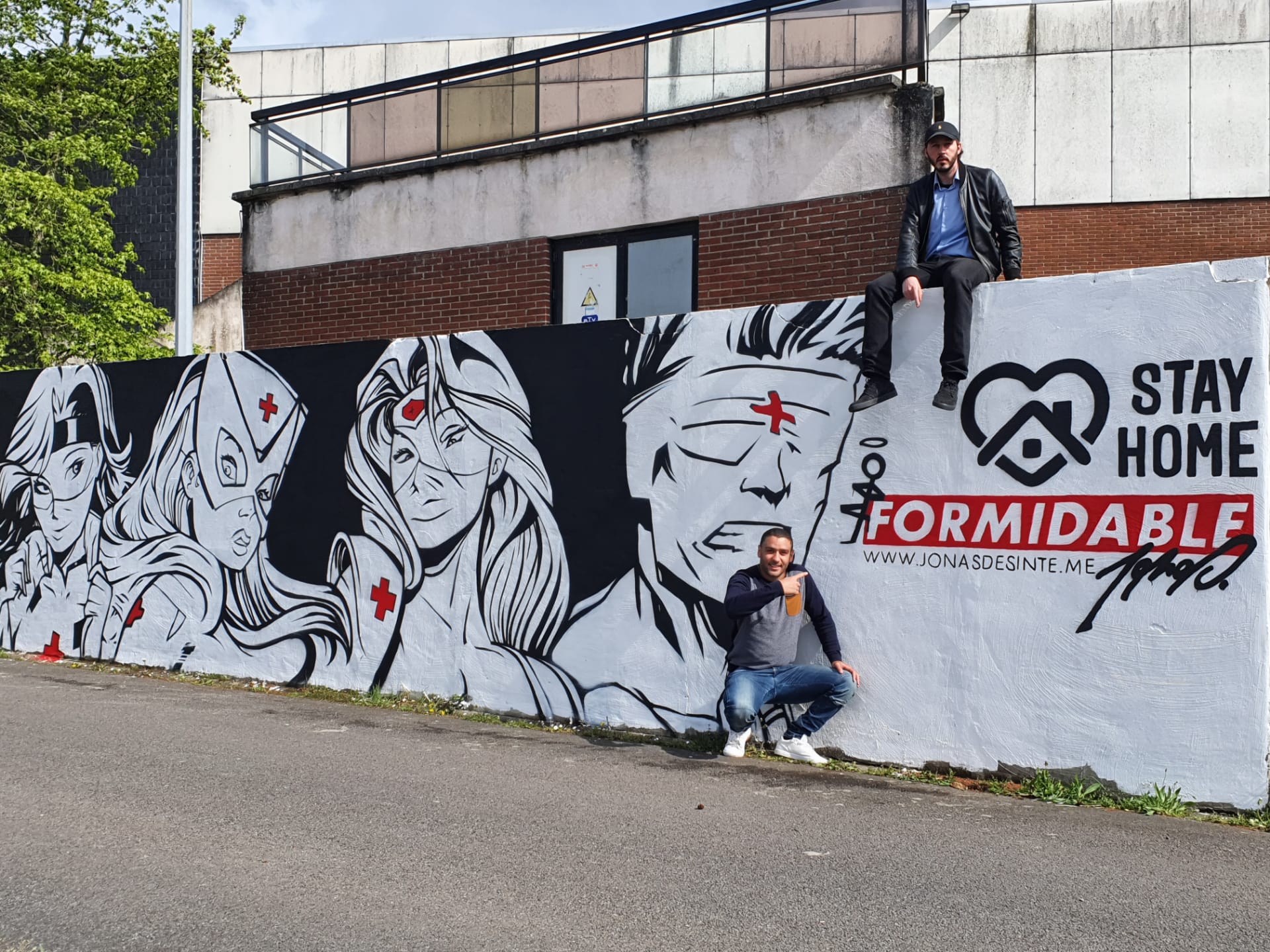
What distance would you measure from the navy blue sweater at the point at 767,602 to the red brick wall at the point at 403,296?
5.59 meters

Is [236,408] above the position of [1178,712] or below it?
above

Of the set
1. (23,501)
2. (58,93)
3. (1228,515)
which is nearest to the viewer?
(1228,515)

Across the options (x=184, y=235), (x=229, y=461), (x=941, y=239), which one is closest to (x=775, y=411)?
(x=941, y=239)

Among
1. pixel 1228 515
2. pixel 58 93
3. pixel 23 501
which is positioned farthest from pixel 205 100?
pixel 1228 515

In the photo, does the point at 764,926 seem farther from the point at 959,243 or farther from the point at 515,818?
the point at 959,243

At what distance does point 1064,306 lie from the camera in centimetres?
599

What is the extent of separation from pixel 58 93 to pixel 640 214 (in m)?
14.4

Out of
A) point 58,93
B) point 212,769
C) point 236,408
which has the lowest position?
point 212,769

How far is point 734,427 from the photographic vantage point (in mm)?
6984

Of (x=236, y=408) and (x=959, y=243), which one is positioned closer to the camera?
(x=959, y=243)

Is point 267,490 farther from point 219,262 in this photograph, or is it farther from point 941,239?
point 219,262

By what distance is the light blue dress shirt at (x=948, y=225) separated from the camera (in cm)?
639

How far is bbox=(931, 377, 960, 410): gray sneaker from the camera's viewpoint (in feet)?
20.3

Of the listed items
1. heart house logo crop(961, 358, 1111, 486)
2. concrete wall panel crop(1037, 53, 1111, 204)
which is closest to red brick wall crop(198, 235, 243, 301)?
concrete wall panel crop(1037, 53, 1111, 204)
